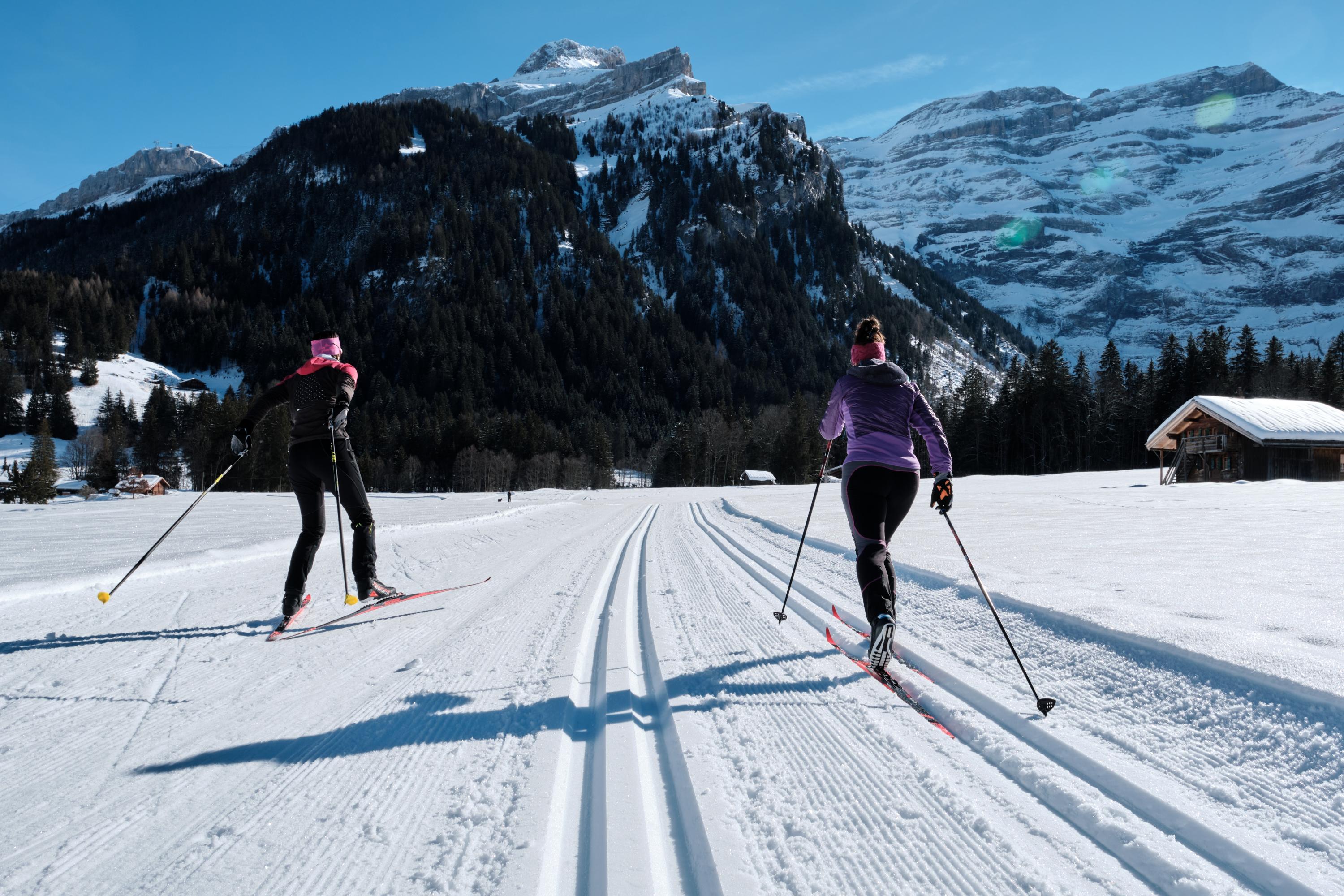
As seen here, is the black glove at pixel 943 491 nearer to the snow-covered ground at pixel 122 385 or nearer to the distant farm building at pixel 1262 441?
the distant farm building at pixel 1262 441

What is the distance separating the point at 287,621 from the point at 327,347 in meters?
2.13

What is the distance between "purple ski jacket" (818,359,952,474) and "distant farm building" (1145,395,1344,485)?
2928 cm

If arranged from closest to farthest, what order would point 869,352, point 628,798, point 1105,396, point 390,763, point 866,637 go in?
point 628,798 → point 390,763 → point 869,352 → point 866,637 → point 1105,396

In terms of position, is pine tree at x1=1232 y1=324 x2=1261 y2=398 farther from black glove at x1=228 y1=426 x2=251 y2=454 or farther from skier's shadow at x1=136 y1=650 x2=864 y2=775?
black glove at x1=228 y1=426 x2=251 y2=454

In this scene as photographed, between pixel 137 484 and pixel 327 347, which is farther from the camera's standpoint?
pixel 137 484

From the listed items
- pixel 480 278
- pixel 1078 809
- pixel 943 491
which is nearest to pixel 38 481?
pixel 943 491

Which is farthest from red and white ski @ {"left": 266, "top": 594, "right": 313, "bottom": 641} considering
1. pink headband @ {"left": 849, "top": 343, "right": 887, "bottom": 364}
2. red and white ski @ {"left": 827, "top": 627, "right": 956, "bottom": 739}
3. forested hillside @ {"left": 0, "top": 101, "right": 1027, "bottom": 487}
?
forested hillside @ {"left": 0, "top": 101, "right": 1027, "bottom": 487}

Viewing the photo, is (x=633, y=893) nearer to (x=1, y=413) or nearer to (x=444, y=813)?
(x=444, y=813)

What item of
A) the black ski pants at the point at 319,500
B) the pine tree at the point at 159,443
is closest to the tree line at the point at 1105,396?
the black ski pants at the point at 319,500

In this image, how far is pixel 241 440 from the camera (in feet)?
14.4

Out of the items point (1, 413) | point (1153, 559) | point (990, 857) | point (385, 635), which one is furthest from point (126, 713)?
point (1, 413)

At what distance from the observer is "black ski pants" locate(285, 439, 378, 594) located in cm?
424

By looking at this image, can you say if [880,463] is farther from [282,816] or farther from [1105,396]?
[1105,396]

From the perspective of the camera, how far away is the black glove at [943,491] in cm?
345
